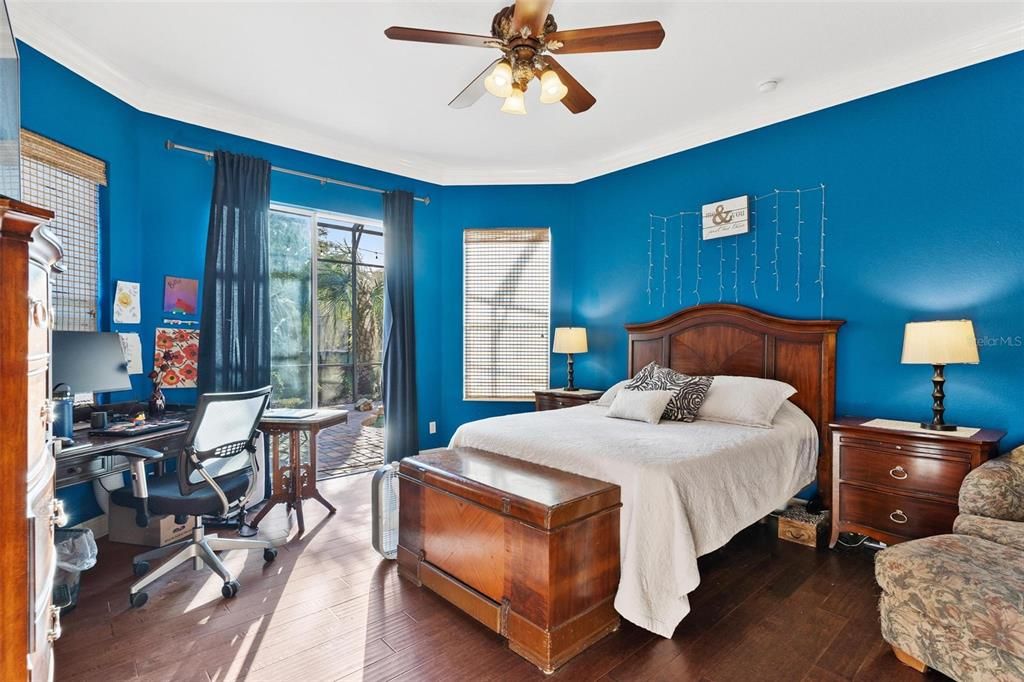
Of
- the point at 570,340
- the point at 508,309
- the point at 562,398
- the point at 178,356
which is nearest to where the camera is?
the point at 178,356

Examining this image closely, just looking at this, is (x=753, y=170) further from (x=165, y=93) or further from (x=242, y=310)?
(x=165, y=93)

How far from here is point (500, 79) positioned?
2.16 m

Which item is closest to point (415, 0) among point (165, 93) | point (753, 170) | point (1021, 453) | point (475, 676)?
point (165, 93)

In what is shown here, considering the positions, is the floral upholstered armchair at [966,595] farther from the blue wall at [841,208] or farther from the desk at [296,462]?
the desk at [296,462]

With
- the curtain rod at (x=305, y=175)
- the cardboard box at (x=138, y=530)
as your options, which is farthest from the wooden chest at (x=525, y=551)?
the curtain rod at (x=305, y=175)

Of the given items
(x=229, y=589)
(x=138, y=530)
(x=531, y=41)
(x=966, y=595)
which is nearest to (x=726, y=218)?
(x=531, y=41)

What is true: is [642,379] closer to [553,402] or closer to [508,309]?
[553,402]

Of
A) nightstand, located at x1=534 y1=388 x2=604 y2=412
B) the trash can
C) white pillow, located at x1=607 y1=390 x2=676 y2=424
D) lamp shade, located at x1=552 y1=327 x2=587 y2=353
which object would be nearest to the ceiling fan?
white pillow, located at x1=607 y1=390 x2=676 y2=424

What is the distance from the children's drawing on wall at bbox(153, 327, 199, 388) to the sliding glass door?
25.4 inches

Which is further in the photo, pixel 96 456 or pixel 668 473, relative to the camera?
pixel 96 456

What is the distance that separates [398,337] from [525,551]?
3022 millimetres

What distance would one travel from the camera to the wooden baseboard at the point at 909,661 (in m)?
1.86

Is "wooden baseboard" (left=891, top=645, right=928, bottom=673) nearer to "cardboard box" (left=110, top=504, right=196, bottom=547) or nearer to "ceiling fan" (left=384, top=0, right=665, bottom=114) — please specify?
"ceiling fan" (left=384, top=0, right=665, bottom=114)

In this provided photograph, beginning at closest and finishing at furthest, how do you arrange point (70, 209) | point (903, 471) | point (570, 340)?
point (903, 471) → point (70, 209) → point (570, 340)
